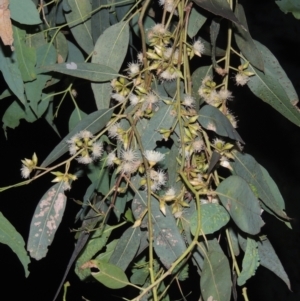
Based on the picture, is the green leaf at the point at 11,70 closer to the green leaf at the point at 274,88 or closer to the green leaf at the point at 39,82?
the green leaf at the point at 39,82

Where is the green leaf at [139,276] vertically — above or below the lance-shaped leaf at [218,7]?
below

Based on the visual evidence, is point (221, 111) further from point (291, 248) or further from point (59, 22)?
point (291, 248)

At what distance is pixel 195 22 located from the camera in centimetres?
63

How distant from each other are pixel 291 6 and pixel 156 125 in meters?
0.18

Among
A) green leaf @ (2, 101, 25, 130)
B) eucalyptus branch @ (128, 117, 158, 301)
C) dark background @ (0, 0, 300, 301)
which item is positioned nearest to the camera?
eucalyptus branch @ (128, 117, 158, 301)

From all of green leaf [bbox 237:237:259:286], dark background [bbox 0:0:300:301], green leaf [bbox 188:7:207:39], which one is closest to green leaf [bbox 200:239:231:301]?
green leaf [bbox 237:237:259:286]

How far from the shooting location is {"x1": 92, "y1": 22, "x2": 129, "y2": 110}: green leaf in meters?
0.65

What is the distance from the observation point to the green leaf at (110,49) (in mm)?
647

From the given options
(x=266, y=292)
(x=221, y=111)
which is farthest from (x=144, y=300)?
(x=266, y=292)

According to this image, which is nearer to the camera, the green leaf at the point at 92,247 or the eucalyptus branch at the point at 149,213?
the eucalyptus branch at the point at 149,213

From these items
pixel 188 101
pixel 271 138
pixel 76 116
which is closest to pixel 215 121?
pixel 188 101

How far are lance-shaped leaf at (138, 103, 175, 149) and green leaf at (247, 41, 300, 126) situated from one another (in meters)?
0.11

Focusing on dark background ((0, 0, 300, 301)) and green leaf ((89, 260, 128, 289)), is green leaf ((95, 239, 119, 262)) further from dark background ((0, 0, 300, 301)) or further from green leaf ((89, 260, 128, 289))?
dark background ((0, 0, 300, 301))

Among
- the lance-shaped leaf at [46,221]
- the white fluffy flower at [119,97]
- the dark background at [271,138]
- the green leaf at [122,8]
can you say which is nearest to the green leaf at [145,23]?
the green leaf at [122,8]
